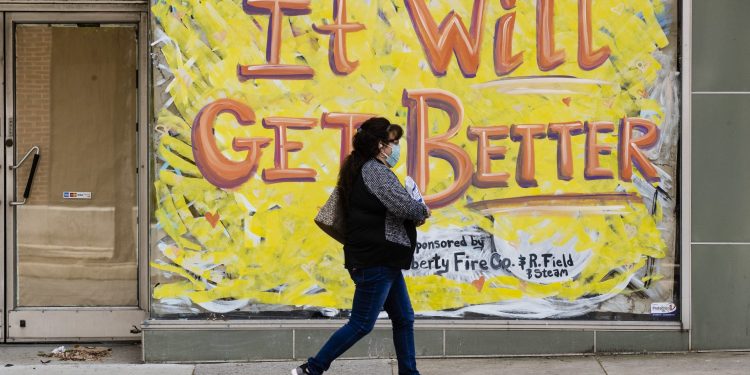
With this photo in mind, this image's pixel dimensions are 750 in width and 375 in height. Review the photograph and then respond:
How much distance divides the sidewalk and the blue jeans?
79 cm

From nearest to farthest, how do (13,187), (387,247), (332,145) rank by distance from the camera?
(387,247), (332,145), (13,187)

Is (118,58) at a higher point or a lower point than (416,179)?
higher

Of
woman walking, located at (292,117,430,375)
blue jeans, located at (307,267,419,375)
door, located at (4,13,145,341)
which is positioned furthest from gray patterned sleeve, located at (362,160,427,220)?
door, located at (4,13,145,341)

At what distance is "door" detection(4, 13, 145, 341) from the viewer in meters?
7.89

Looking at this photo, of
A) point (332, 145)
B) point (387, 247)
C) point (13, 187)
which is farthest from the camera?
point (13, 187)

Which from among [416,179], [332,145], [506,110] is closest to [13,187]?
[332,145]

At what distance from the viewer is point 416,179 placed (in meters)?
7.41

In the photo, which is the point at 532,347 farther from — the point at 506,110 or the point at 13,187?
the point at 13,187

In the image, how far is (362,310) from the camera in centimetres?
623

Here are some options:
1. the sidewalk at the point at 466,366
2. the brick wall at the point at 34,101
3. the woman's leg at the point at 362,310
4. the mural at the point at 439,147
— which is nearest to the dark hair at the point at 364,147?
the woman's leg at the point at 362,310

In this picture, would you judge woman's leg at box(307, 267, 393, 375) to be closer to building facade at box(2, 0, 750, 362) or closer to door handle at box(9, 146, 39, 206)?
building facade at box(2, 0, 750, 362)

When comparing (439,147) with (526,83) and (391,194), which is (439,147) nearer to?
(526,83)

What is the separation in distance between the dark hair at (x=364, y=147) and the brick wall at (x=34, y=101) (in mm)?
2785

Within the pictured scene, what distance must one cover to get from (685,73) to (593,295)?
5.46 ft
